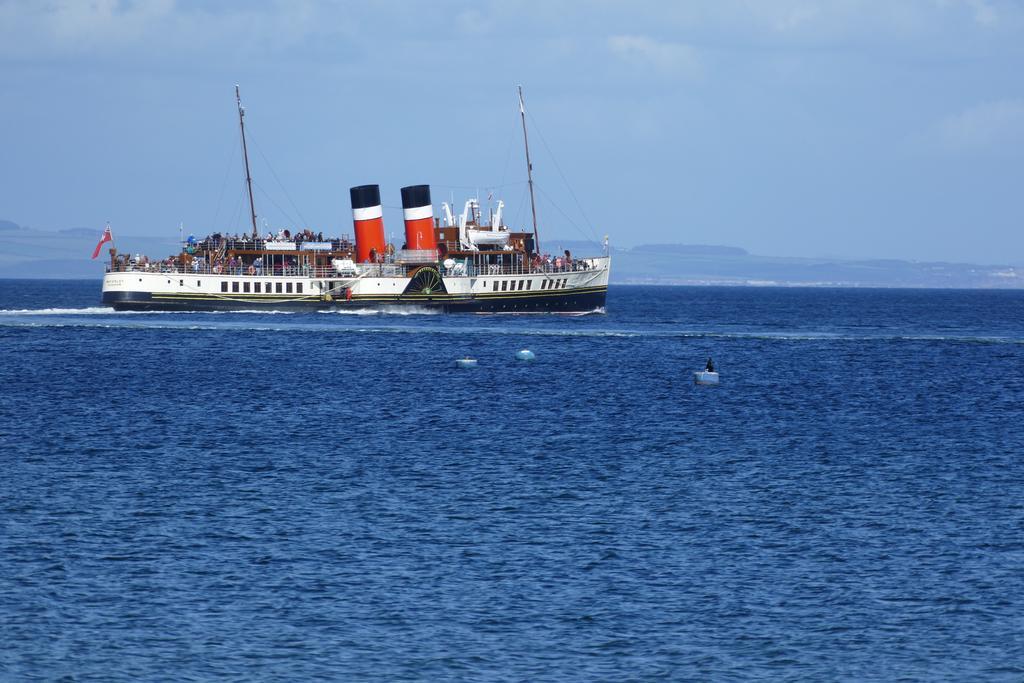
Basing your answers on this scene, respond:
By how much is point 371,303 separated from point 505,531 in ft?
357

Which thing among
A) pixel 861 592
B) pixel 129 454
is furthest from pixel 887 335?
pixel 861 592

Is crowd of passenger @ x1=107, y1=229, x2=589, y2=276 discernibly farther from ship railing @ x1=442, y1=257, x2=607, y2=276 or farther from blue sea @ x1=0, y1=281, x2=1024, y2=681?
blue sea @ x1=0, y1=281, x2=1024, y2=681

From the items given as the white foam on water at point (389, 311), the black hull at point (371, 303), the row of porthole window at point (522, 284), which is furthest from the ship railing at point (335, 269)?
the white foam on water at point (389, 311)

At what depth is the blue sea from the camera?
91.5 feet

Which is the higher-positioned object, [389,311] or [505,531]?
[389,311]

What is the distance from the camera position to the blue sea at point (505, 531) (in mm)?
27891

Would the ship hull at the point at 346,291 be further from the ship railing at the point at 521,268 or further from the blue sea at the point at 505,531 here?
the blue sea at the point at 505,531

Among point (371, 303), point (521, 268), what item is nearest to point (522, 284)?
point (521, 268)

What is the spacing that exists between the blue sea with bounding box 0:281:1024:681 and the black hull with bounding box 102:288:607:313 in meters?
55.3

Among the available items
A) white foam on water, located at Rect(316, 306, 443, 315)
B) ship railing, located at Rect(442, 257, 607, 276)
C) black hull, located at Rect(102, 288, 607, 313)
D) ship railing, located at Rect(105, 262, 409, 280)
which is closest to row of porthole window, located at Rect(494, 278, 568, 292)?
black hull, located at Rect(102, 288, 607, 313)

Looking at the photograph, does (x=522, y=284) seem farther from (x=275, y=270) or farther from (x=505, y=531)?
(x=505, y=531)

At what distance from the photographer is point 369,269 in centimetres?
14312

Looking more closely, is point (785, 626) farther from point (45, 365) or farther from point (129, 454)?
point (45, 365)

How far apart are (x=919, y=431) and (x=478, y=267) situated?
85.6 metres
